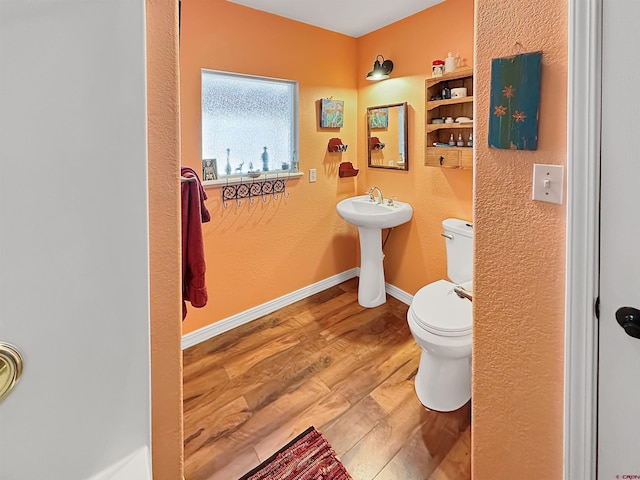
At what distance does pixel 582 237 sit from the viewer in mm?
888

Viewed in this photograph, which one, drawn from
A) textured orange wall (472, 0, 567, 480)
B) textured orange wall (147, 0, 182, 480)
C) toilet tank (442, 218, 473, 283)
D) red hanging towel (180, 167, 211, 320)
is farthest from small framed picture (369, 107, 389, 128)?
textured orange wall (147, 0, 182, 480)

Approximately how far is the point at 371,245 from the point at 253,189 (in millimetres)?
1077

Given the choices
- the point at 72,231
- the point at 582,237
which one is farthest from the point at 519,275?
the point at 72,231

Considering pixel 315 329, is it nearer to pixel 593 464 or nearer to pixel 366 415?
pixel 366 415

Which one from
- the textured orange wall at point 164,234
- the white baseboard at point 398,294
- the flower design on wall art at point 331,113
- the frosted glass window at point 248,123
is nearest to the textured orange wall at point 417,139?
the white baseboard at point 398,294

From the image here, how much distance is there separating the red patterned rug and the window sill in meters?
1.67

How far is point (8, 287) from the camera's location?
354mm

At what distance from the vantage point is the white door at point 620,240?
0.80m

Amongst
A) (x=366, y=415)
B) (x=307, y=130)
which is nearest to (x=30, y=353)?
(x=366, y=415)

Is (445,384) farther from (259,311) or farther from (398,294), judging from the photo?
(259,311)

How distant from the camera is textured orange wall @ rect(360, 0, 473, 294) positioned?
2.39m

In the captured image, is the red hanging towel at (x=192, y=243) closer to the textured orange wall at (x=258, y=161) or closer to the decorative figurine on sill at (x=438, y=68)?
the textured orange wall at (x=258, y=161)

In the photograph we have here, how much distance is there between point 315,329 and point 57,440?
2268 mm

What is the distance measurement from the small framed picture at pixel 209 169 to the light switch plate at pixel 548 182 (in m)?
2.00
